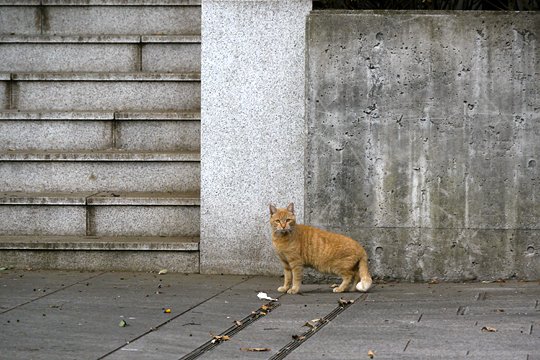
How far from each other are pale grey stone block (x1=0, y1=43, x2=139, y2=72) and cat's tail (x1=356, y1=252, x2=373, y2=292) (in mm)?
3709

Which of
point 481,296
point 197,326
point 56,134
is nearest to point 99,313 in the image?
point 197,326

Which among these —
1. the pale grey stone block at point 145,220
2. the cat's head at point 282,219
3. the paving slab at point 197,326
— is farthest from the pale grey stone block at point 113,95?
the paving slab at point 197,326

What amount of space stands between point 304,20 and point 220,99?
1014 millimetres

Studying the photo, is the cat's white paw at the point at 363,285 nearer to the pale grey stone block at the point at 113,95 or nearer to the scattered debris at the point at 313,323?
the scattered debris at the point at 313,323

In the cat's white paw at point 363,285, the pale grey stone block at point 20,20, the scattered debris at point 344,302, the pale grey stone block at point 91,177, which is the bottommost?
the scattered debris at point 344,302

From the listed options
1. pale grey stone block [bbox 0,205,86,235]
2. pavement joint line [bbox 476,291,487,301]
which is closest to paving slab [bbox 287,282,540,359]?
pavement joint line [bbox 476,291,487,301]

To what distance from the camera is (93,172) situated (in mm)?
9820

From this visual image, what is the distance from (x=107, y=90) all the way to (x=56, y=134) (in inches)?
27.9

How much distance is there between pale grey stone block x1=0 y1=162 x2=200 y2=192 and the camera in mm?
9773

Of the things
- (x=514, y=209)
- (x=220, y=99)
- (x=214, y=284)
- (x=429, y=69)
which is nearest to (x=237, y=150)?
(x=220, y=99)

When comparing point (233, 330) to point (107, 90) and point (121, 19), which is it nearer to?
point (107, 90)

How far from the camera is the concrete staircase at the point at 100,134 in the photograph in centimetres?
923

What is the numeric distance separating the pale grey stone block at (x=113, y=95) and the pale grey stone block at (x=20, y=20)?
44.4 inches

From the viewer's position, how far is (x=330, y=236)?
27.9ft
